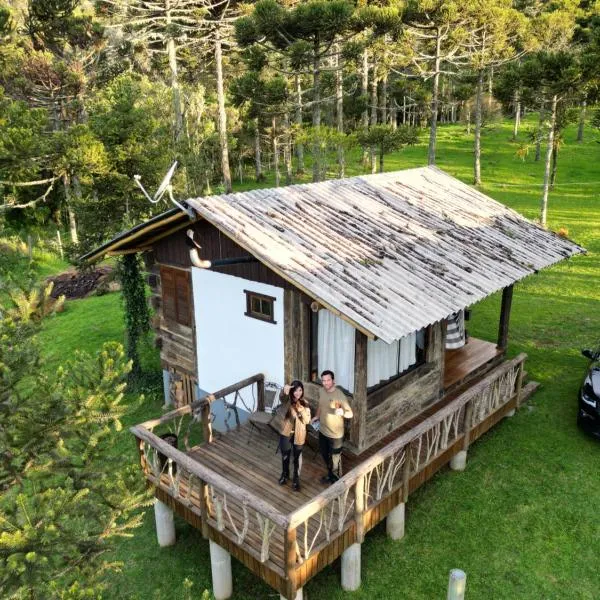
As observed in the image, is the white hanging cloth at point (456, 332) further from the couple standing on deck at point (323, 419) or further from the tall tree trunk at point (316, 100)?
the tall tree trunk at point (316, 100)

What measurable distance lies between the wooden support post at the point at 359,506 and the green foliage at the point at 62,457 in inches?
142

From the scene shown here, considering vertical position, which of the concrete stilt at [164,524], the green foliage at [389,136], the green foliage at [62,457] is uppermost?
the green foliage at [389,136]

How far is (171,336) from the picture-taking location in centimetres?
1319

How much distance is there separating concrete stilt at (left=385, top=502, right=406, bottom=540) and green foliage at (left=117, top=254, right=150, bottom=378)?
818cm

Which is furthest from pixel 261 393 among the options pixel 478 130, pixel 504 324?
pixel 478 130

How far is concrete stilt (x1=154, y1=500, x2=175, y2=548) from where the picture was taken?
9.37 metres

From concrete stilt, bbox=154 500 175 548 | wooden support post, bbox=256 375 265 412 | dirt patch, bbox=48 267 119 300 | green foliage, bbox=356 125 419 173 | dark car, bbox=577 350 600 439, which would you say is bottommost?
dirt patch, bbox=48 267 119 300

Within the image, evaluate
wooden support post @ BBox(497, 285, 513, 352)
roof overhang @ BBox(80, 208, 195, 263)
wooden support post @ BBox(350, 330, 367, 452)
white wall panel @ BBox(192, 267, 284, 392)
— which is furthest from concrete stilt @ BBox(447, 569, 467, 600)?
wooden support post @ BBox(497, 285, 513, 352)

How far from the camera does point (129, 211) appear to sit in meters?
21.3

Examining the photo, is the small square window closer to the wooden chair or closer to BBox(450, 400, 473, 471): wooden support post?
the wooden chair

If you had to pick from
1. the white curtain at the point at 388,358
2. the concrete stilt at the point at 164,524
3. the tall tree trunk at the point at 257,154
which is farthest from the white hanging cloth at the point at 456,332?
the tall tree trunk at the point at 257,154

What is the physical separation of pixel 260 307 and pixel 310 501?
451cm

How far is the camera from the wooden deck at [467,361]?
11977mm

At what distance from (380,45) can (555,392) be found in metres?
21.9
